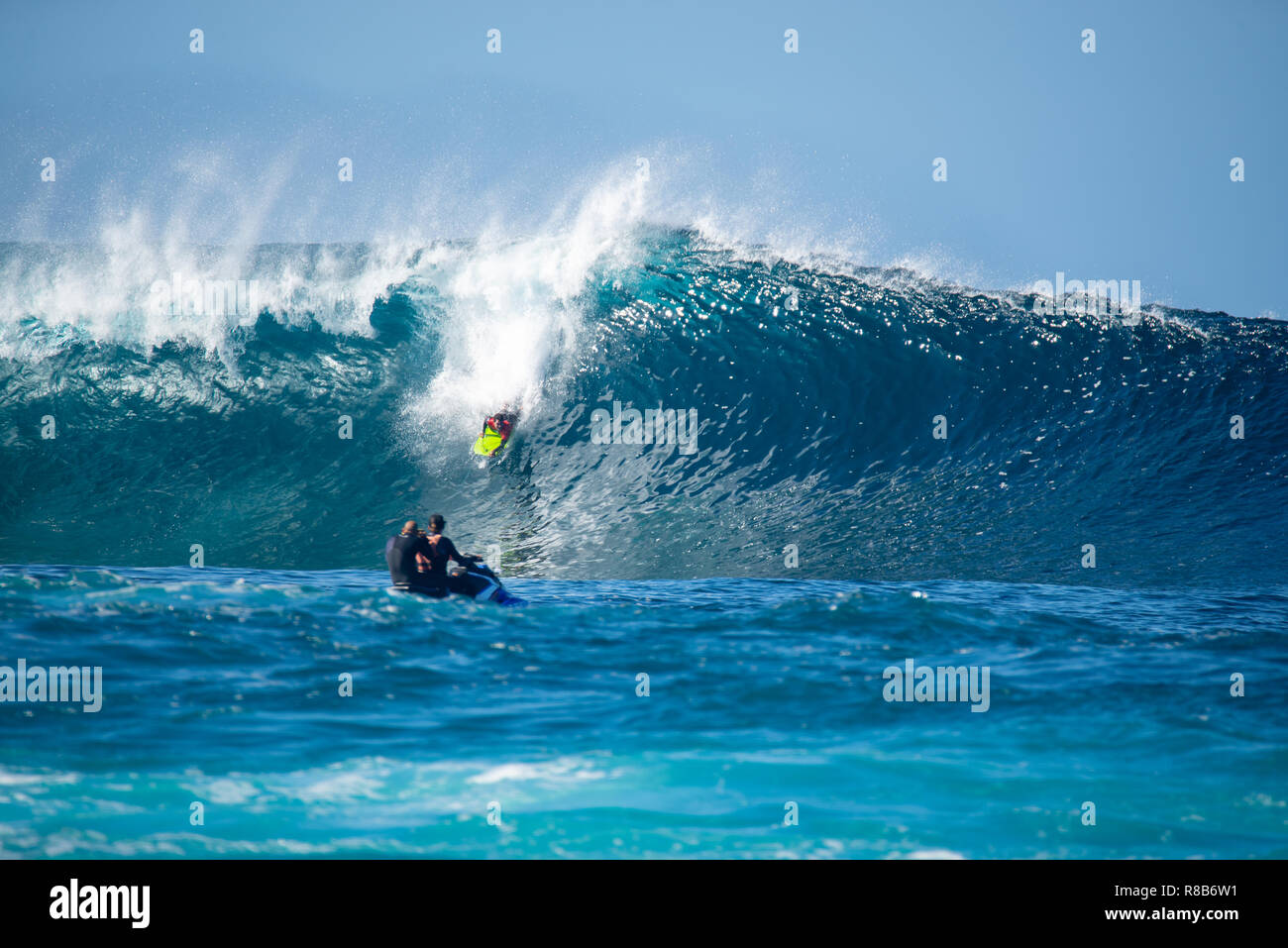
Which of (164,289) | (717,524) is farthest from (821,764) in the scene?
(164,289)

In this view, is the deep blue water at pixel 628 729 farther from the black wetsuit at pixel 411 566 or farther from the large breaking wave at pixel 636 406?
the large breaking wave at pixel 636 406

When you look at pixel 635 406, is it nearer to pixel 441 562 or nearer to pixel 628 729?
pixel 441 562

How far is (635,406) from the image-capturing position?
1600cm

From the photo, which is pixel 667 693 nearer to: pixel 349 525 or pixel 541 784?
pixel 541 784

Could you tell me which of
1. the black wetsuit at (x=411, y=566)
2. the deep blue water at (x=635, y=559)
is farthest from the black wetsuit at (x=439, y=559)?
the deep blue water at (x=635, y=559)

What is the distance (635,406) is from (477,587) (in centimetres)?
671

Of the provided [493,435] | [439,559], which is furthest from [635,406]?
[439,559]

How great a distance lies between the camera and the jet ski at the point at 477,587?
32.0ft

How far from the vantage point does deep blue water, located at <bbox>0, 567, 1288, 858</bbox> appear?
5551 mm

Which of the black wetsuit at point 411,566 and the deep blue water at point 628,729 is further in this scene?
the black wetsuit at point 411,566

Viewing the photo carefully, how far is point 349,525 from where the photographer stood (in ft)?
44.7

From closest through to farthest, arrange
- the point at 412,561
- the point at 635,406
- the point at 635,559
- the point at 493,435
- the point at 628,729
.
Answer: the point at 628,729 → the point at 412,561 → the point at 635,559 → the point at 493,435 → the point at 635,406

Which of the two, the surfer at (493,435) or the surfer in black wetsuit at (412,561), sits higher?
the surfer at (493,435)

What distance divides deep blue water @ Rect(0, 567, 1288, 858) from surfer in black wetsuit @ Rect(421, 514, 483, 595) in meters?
0.30
